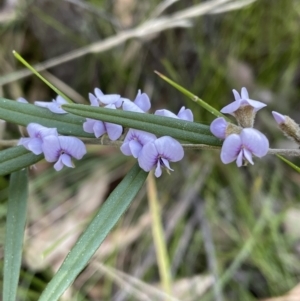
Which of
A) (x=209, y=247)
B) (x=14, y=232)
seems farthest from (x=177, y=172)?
(x=14, y=232)

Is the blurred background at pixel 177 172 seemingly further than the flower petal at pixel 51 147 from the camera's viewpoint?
Yes

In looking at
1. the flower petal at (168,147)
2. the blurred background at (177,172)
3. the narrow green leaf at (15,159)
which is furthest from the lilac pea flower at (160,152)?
the blurred background at (177,172)

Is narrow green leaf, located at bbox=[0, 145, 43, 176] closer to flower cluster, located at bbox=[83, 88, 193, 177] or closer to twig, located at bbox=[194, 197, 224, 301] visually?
flower cluster, located at bbox=[83, 88, 193, 177]

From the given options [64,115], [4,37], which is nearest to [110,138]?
[64,115]

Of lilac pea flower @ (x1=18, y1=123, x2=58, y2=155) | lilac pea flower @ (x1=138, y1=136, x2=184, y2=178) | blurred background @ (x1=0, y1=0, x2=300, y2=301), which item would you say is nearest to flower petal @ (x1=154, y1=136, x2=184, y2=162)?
lilac pea flower @ (x1=138, y1=136, x2=184, y2=178)

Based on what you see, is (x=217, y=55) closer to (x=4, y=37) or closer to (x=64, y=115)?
(x=4, y=37)

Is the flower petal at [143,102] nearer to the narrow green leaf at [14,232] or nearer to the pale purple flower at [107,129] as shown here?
the pale purple flower at [107,129]
